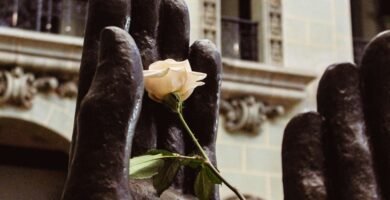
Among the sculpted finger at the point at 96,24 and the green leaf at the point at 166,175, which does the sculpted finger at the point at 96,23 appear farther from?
the green leaf at the point at 166,175

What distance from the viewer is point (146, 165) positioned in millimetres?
1406

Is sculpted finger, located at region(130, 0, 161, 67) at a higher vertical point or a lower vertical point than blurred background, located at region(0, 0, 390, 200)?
higher

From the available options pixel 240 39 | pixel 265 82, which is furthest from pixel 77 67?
pixel 240 39

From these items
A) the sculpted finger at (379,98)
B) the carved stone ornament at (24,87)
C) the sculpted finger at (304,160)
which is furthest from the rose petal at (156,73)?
A: the carved stone ornament at (24,87)

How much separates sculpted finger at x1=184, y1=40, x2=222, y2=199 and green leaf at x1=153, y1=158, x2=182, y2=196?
0.12m

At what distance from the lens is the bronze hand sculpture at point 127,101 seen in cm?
126

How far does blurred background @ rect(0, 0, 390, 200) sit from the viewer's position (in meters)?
6.61

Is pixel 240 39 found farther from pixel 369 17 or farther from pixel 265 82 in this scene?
pixel 369 17

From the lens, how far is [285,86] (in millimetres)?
7465

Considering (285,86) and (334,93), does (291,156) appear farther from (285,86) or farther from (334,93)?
(285,86)

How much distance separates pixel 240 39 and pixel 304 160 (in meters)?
6.56

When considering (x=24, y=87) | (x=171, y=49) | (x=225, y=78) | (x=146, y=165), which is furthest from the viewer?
(x=225, y=78)

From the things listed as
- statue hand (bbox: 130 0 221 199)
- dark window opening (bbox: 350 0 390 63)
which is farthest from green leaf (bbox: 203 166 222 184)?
dark window opening (bbox: 350 0 390 63)

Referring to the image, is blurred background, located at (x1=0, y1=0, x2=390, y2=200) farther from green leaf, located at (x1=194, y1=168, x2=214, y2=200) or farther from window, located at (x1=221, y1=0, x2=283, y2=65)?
green leaf, located at (x1=194, y1=168, x2=214, y2=200)
